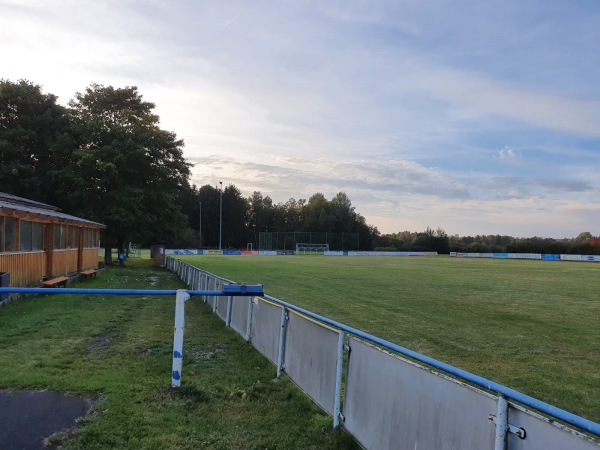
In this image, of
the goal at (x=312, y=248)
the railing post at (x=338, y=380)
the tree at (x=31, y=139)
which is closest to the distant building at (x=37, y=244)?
the tree at (x=31, y=139)

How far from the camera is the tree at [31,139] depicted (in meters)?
32.8

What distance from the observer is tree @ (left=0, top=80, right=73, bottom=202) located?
32.8 m

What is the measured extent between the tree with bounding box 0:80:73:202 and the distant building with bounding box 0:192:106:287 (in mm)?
10886

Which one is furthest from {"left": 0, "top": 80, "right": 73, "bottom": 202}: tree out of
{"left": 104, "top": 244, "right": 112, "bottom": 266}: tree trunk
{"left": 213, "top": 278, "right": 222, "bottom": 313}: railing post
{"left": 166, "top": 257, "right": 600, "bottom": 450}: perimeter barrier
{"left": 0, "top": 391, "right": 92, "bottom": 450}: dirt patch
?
{"left": 166, "top": 257, "right": 600, "bottom": 450}: perimeter barrier

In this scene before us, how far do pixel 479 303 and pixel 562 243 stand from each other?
68.3m

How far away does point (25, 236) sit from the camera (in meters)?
16.7

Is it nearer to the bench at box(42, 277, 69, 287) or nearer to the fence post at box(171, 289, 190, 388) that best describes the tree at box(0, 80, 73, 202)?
the bench at box(42, 277, 69, 287)

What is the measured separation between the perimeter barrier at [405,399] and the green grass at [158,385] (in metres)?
0.33

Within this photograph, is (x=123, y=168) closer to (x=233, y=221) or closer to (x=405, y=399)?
(x=405, y=399)

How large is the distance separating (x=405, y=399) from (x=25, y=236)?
1616 centimetres

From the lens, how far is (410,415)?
12.4 ft

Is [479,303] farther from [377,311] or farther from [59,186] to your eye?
[59,186]

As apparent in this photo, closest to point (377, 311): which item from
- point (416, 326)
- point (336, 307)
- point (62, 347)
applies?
point (336, 307)

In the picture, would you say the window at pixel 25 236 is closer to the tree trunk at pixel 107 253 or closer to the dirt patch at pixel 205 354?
the dirt patch at pixel 205 354
